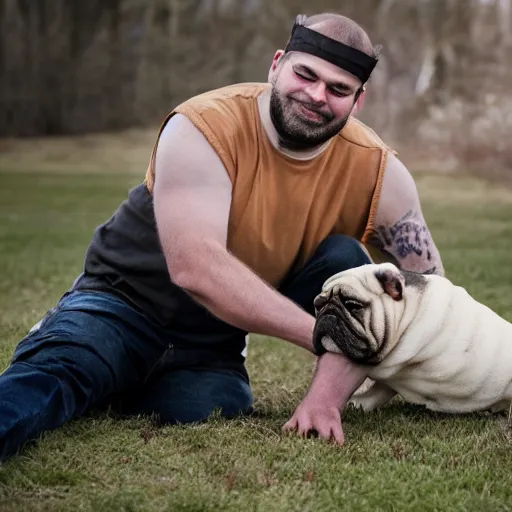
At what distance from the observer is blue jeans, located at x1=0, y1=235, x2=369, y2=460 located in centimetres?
352

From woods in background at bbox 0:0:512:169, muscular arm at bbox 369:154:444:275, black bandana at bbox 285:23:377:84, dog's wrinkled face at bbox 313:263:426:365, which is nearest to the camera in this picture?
dog's wrinkled face at bbox 313:263:426:365

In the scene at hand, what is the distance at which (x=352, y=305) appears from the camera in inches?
133

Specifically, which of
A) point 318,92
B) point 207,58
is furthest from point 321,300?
point 207,58

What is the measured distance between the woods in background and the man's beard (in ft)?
41.5

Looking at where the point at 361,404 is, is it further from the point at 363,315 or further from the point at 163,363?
the point at 163,363

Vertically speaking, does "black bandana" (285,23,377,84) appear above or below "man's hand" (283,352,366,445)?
above

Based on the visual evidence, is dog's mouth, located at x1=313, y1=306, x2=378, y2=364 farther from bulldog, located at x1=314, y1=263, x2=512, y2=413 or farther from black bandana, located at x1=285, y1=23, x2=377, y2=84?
black bandana, located at x1=285, y1=23, x2=377, y2=84

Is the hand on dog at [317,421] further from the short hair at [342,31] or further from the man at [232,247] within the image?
the short hair at [342,31]

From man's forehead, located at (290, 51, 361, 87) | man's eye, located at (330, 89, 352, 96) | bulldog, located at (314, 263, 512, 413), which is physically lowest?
bulldog, located at (314, 263, 512, 413)

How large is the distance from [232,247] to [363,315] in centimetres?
72

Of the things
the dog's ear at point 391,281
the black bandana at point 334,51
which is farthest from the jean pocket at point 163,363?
the black bandana at point 334,51

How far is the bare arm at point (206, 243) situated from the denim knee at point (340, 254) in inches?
18.5

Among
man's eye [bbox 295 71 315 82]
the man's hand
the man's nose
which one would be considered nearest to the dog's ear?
the man's hand

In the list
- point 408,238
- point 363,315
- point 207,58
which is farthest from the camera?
point 207,58
